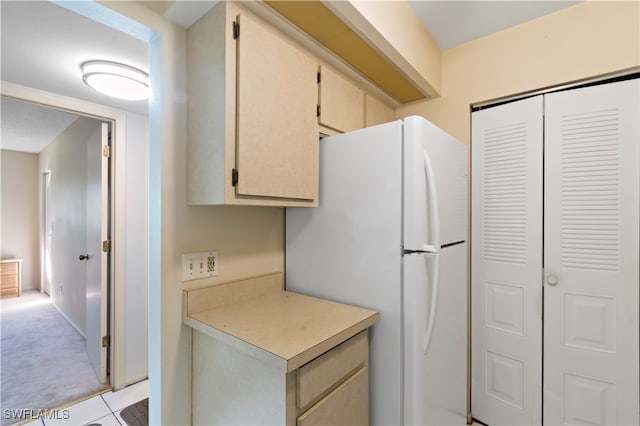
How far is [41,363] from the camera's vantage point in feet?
8.40

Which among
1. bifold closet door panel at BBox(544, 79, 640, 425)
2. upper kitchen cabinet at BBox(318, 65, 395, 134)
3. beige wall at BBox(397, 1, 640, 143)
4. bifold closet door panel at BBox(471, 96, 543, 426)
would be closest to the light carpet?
upper kitchen cabinet at BBox(318, 65, 395, 134)

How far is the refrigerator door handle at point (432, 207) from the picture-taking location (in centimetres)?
120

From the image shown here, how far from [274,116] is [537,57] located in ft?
5.08

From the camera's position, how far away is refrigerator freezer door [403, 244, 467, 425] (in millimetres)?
1151

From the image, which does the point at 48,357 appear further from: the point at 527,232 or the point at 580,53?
the point at 580,53

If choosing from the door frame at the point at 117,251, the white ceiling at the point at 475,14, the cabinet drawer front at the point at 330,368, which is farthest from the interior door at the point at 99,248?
the white ceiling at the point at 475,14

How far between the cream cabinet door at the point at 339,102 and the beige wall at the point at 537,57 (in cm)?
63

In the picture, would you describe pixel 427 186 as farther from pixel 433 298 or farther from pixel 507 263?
pixel 507 263

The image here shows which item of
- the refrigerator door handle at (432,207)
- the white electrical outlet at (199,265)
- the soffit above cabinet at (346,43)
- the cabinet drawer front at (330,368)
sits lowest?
the cabinet drawer front at (330,368)

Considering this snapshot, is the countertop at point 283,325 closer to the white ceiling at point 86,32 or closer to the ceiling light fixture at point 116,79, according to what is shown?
the white ceiling at point 86,32

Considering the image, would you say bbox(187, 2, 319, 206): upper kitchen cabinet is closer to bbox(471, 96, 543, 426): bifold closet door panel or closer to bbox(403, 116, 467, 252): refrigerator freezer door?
bbox(403, 116, 467, 252): refrigerator freezer door

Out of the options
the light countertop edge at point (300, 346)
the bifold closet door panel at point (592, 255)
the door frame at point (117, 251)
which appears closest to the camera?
the light countertop edge at point (300, 346)

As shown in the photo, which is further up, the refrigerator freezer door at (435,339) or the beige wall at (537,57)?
the beige wall at (537,57)

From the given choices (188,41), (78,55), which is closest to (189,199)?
(188,41)
